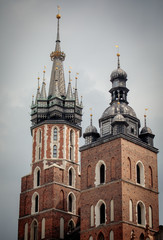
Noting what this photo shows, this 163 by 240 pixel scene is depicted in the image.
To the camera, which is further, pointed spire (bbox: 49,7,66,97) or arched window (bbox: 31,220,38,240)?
pointed spire (bbox: 49,7,66,97)

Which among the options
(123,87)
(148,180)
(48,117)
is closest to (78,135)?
(48,117)

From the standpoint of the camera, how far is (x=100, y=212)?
201ft

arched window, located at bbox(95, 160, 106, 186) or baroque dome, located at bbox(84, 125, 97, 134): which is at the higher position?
baroque dome, located at bbox(84, 125, 97, 134)

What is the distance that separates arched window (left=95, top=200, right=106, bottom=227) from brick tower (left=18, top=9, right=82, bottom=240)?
28.7ft

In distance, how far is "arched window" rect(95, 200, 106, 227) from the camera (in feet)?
200

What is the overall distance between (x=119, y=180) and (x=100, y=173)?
3.56 meters

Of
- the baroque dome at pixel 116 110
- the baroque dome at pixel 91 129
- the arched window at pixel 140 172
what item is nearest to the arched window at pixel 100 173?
the arched window at pixel 140 172

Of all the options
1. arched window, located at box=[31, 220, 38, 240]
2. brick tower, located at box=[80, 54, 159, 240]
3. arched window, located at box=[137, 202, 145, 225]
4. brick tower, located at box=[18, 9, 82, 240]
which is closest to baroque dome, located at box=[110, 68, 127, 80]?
brick tower, located at box=[80, 54, 159, 240]

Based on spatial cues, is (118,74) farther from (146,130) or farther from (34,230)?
(34,230)

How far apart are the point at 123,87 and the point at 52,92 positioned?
1298 centimetres

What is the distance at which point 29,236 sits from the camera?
70688 mm

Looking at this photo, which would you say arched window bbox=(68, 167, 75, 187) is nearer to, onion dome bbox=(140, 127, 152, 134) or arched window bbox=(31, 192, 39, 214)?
arched window bbox=(31, 192, 39, 214)

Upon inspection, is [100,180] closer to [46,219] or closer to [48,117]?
[46,219]

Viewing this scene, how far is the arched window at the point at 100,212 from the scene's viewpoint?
6088 centimetres
